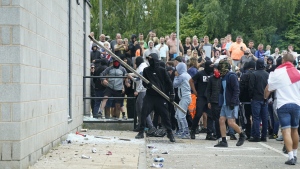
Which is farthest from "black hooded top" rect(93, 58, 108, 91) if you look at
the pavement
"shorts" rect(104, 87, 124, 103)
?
the pavement

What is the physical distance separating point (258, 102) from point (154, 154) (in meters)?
4.60

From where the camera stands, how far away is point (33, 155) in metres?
10.9

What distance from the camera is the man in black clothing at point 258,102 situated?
17.6 metres

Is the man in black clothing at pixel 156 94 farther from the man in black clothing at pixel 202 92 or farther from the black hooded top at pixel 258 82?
the black hooded top at pixel 258 82

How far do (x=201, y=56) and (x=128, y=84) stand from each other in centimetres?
670

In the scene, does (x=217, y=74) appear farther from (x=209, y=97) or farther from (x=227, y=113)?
(x=227, y=113)

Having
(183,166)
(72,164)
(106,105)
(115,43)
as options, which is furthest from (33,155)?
(115,43)

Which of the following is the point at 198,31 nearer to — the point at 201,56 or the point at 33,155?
the point at 201,56

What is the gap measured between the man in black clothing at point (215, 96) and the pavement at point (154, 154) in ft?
2.04

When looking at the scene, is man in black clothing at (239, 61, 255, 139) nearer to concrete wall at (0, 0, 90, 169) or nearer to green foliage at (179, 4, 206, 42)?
concrete wall at (0, 0, 90, 169)

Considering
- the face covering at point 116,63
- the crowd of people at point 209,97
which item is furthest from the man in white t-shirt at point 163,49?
the face covering at point 116,63

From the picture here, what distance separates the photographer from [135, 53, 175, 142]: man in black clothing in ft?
54.0

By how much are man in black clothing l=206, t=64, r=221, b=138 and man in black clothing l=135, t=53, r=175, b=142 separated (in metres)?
1.13

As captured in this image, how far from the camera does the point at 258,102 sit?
→ 17.7 m
